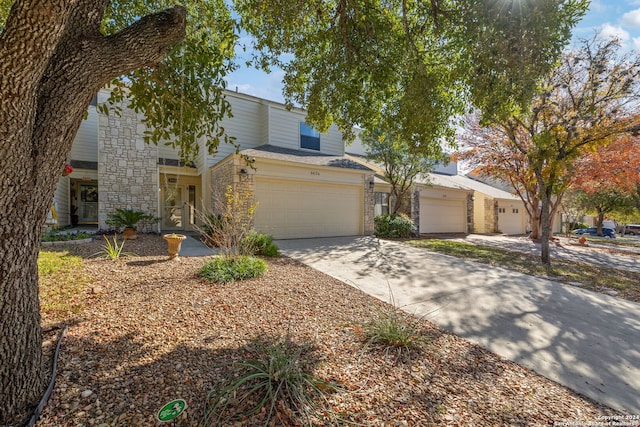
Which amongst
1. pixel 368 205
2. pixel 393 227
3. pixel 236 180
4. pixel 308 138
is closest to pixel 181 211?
pixel 236 180

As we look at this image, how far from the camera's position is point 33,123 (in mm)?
1634

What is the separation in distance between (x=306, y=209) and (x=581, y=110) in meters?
8.57

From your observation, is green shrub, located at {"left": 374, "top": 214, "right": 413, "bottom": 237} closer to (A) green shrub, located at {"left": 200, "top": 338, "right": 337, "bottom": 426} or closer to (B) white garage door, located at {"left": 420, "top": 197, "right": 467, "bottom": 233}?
(B) white garage door, located at {"left": 420, "top": 197, "right": 467, "bottom": 233}

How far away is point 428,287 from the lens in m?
4.96

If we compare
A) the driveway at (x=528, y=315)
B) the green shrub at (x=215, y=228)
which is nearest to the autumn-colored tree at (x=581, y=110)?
the driveway at (x=528, y=315)

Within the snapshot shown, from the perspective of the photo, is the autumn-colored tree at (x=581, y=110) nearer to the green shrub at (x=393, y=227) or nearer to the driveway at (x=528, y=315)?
the driveway at (x=528, y=315)

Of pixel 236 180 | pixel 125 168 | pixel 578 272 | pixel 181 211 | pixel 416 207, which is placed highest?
pixel 125 168

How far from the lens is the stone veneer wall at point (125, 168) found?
10641 mm

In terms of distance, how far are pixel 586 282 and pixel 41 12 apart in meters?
8.42

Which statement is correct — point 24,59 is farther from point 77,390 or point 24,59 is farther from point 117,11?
point 117,11

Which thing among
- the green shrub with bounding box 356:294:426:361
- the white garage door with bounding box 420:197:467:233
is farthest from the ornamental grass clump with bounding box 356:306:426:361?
the white garage door with bounding box 420:197:467:233

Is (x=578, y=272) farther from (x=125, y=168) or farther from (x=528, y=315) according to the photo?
(x=125, y=168)

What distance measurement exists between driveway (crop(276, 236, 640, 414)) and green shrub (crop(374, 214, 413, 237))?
6141 millimetres

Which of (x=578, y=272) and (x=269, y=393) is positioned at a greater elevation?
(x=269, y=393)
